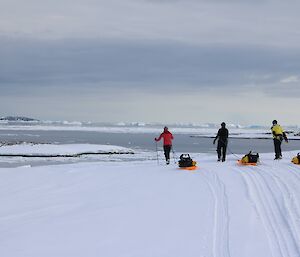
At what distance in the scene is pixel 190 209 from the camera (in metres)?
12.4

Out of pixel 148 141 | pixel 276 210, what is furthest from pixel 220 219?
pixel 148 141

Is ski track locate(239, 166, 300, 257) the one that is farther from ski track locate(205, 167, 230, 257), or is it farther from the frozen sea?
the frozen sea

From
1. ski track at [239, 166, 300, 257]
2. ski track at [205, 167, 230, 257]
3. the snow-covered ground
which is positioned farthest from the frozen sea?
ski track at [205, 167, 230, 257]

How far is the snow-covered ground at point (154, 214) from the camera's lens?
9344mm

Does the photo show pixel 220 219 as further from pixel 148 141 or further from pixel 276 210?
pixel 148 141

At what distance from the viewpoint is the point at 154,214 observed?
1209 cm

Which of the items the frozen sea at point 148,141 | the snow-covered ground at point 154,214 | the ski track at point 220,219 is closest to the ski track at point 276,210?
the snow-covered ground at point 154,214

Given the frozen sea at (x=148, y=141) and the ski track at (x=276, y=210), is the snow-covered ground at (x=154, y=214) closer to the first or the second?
the ski track at (x=276, y=210)

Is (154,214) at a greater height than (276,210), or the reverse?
(276,210)

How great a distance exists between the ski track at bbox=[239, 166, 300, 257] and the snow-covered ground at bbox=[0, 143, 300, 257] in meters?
0.02

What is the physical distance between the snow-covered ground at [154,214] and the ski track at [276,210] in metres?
0.02

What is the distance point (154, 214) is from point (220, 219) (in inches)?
68.3

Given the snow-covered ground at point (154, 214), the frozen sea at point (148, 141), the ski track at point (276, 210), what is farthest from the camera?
the frozen sea at point (148, 141)

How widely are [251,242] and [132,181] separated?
830 cm
